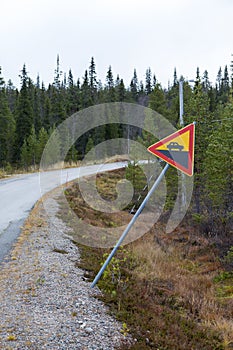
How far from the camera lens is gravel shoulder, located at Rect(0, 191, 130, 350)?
4.36 m

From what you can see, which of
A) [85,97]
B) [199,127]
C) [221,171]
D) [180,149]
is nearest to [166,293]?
[180,149]

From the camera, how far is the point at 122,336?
4.67 m

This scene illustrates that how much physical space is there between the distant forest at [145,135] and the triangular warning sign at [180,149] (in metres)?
6.74

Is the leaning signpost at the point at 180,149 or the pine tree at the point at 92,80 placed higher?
the pine tree at the point at 92,80

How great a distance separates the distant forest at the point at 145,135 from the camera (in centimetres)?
1316

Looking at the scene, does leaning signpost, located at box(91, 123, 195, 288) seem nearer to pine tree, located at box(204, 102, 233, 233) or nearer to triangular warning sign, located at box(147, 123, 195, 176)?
triangular warning sign, located at box(147, 123, 195, 176)

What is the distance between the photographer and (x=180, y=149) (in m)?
5.43

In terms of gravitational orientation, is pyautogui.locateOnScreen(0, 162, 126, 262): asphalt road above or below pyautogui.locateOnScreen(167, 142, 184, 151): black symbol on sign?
below

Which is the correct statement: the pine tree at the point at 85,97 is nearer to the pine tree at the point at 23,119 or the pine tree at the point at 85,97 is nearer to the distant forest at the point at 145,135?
the distant forest at the point at 145,135

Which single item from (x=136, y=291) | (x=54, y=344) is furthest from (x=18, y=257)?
(x=54, y=344)

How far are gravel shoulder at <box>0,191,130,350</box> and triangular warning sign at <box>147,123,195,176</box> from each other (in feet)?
8.75

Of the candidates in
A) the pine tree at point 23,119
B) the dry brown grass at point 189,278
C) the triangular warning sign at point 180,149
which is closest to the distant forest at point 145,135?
the pine tree at point 23,119

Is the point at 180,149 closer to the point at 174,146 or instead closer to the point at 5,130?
the point at 174,146

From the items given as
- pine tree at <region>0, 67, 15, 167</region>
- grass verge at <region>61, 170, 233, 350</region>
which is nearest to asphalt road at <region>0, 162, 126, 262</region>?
grass verge at <region>61, 170, 233, 350</region>
